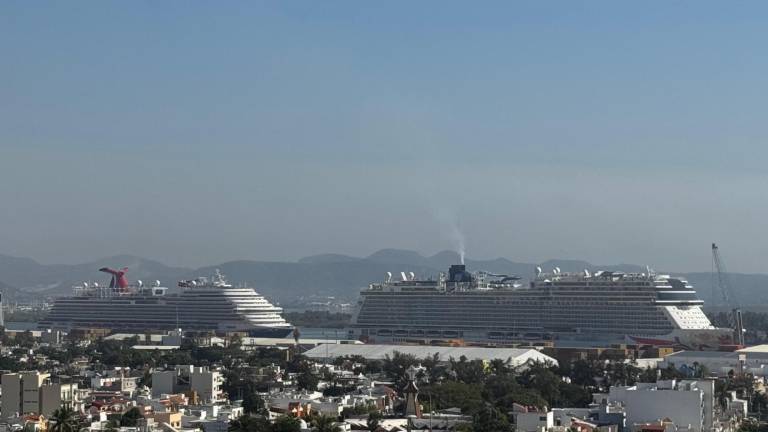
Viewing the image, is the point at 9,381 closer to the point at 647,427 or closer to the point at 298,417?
the point at 298,417

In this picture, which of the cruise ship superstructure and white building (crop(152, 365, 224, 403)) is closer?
white building (crop(152, 365, 224, 403))

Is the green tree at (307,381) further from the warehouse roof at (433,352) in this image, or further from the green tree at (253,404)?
the warehouse roof at (433,352)

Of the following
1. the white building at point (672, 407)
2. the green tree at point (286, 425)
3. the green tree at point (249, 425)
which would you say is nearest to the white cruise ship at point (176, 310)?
the white building at point (672, 407)

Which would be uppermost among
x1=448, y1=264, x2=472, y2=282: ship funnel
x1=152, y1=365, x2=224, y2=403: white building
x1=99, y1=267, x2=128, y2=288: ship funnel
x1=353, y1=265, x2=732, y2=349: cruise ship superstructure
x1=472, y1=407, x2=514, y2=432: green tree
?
x1=99, y1=267, x2=128, y2=288: ship funnel

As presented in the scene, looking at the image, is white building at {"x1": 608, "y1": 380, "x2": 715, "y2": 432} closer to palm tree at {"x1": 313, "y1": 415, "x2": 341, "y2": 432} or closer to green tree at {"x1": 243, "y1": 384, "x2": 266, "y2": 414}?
palm tree at {"x1": 313, "y1": 415, "x2": 341, "y2": 432}

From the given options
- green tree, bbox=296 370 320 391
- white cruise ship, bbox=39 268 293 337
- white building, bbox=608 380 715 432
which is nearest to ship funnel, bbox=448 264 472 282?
white cruise ship, bbox=39 268 293 337

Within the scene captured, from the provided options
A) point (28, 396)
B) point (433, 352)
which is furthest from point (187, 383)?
point (433, 352)
